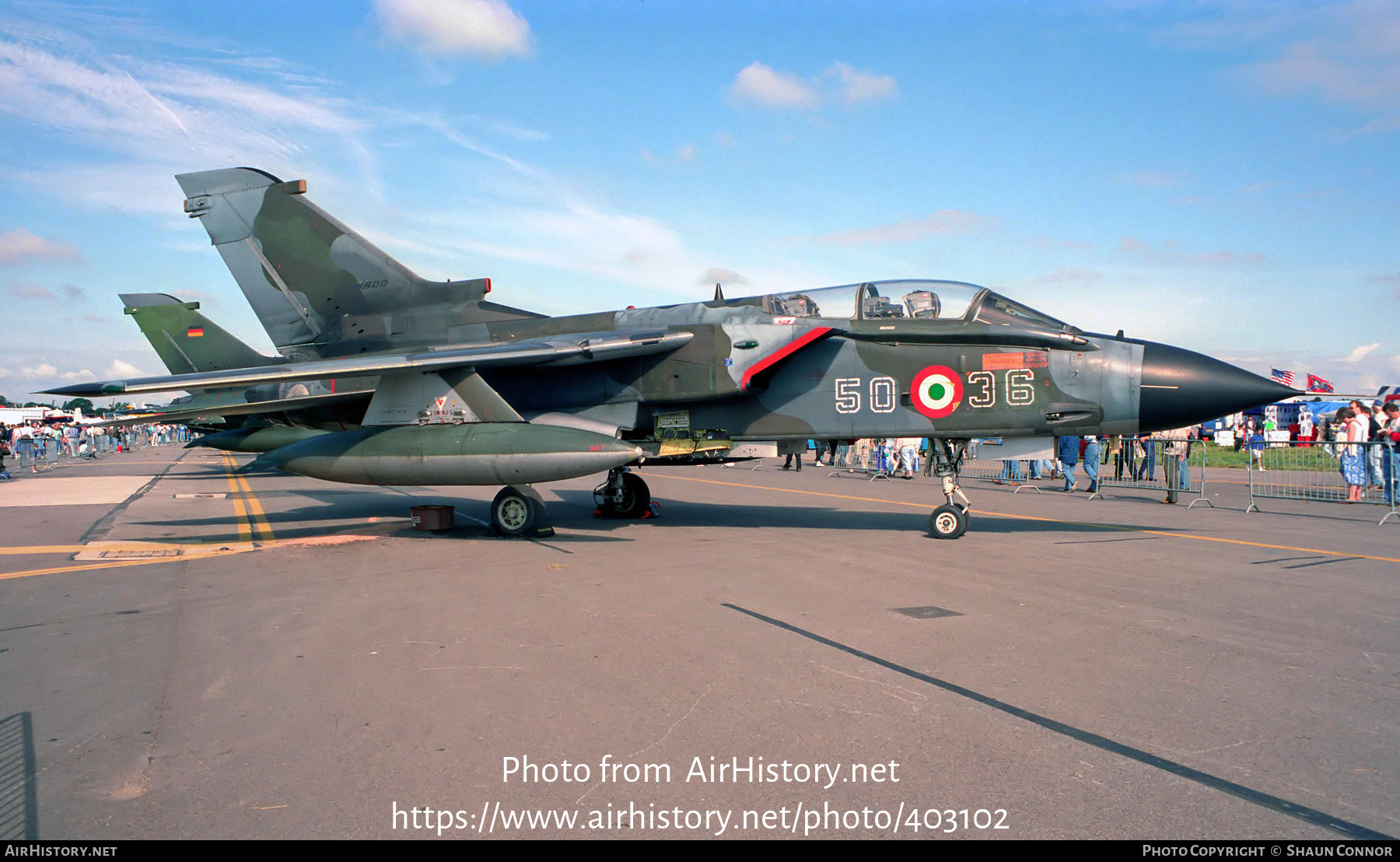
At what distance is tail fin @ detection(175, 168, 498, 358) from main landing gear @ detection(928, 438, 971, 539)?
7.37 m

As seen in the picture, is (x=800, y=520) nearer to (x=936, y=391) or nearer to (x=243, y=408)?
(x=936, y=391)

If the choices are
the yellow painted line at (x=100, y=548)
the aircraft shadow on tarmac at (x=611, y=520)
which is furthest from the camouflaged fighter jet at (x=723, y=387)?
the yellow painted line at (x=100, y=548)

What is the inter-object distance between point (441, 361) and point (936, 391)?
20.3 ft

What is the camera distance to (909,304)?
10578 millimetres

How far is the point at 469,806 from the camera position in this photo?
121 inches

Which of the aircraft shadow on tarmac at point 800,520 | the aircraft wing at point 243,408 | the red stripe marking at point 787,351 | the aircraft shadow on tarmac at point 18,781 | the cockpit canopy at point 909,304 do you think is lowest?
the aircraft shadow on tarmac at point 18,781

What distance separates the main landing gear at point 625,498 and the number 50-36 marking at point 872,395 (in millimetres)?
4036

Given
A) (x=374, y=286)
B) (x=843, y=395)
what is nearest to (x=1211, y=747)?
(x=843, y=395)

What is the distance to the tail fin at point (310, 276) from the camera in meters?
13.2

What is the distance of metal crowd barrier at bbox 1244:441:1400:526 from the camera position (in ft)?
47.3

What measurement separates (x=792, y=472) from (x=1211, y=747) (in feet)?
78.1

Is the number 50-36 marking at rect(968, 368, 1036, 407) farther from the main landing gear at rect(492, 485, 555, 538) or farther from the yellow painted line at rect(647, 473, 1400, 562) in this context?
the main landing gear at rect(492, 485, 555, 538)

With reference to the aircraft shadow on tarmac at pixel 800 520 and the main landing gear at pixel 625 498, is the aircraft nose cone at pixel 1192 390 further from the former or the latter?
the main landing gear at pixel 625 498

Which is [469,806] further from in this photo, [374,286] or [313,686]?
[374,286]
